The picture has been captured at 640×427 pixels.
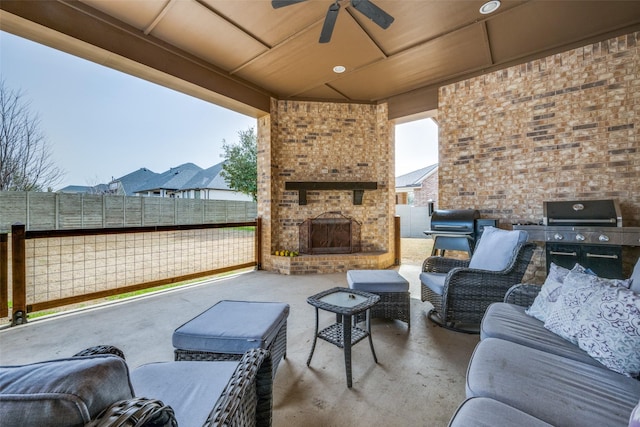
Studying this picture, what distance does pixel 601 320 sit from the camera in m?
1.26

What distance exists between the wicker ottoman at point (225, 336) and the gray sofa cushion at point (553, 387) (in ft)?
3.45

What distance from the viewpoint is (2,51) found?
423cm

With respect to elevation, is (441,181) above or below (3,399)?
above

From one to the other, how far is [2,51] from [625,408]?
25.2ft

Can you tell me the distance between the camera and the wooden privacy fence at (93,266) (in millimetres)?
2590

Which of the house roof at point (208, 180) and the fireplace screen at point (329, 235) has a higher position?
the house roof at point (208, 180)

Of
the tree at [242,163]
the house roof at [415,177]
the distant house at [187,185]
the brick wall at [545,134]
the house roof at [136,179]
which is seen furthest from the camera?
the house roof at [136,179]

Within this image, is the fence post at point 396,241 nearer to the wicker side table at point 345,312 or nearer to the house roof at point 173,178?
the wicker side table at point 345,312

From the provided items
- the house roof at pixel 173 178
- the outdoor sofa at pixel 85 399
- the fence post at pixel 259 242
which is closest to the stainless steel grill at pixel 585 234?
the outdoor sofa at pixel 85 399

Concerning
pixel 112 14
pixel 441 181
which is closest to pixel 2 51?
pixel 112 14

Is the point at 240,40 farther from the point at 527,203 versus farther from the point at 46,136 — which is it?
the point at 46,136

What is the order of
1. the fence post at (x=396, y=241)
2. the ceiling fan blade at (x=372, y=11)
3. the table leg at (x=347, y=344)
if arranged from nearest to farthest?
the table leg at (x=347, y=344)
the ceiling fan blade at (x=372, y=11)
the fence post at (x=396, y=241)

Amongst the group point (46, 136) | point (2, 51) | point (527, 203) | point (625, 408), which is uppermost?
point (2, 51)

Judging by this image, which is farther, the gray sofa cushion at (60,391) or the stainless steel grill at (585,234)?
the stainless steel grill at (585,234)
